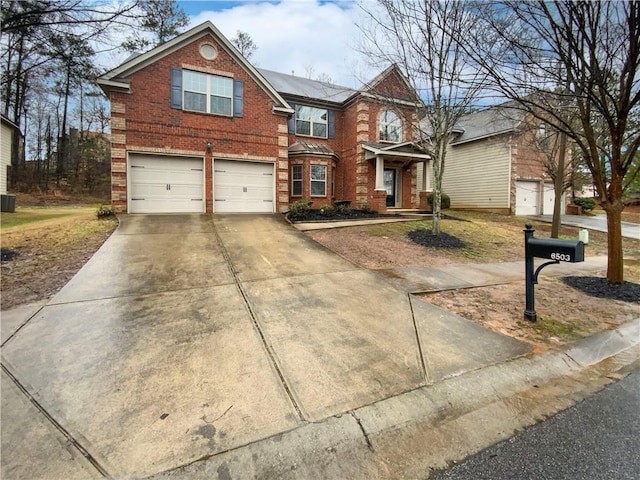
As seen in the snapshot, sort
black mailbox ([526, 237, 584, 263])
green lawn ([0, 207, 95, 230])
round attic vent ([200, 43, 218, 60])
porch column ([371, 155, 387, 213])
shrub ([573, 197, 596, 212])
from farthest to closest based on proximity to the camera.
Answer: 1. shrub ([573, 197, 596, 212])
2. porch column ([371, 155, 387, 213])
3. round attic vent ([200, 43, 218, 60])
4. green lawn ([0, 207, 95, 230])
5. black mailbox ([526, 237, 584, 263])

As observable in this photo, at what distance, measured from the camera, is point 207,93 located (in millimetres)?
12438

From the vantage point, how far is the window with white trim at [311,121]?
1591 centimetres

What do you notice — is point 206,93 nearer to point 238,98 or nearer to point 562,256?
point 238,98

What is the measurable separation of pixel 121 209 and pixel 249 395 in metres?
11.1

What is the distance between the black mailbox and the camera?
3693mm

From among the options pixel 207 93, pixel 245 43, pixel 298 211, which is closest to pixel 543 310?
pixel 298 211

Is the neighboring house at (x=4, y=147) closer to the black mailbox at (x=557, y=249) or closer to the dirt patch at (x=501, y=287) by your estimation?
the dirt patch at (x=501, y=287)

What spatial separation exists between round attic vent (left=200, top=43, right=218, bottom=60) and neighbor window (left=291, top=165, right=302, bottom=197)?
5.49 metres

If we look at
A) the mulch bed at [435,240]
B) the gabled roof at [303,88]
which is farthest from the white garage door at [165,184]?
the mulch bed at [435,240]

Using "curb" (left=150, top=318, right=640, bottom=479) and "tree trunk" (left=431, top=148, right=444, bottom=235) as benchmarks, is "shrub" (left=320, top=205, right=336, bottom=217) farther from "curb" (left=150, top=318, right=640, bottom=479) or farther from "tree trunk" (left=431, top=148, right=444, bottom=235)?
"curb" (left=150, top=318, right=640, bottom=479)

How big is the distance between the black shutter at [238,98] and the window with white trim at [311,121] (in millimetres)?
3550

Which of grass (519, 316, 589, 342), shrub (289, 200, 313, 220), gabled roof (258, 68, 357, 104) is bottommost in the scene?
grass (519, 316, 589, 342)

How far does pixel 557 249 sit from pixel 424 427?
291 cm

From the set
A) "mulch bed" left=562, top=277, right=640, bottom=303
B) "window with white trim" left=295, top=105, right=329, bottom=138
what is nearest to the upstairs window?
"window with white trim" left=295, top=105, right=329, bottom=138
